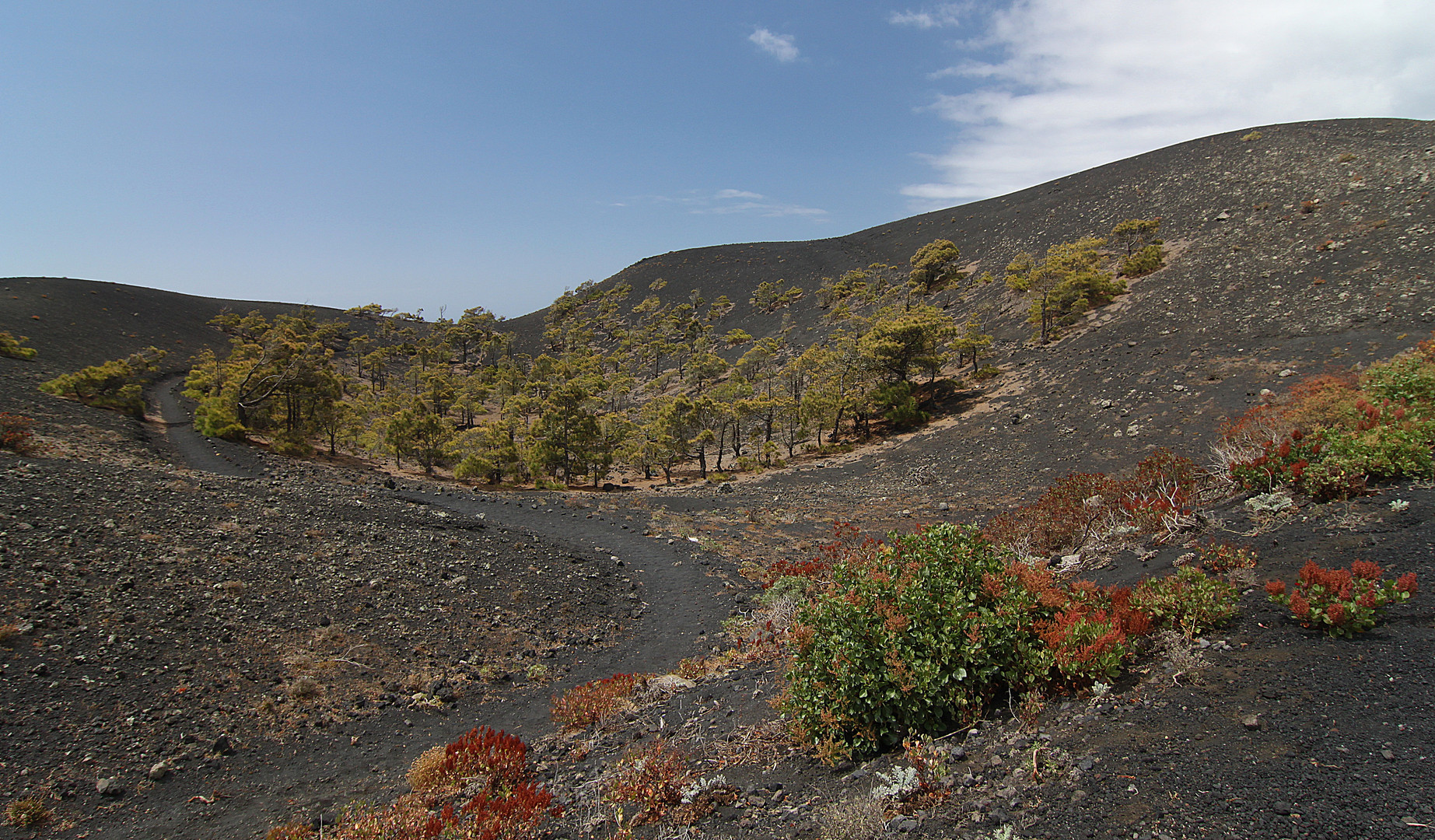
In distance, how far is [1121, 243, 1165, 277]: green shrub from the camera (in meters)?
31.7

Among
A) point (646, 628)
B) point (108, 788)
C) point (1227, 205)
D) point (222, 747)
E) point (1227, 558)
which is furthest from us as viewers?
→ point (1227, 205)

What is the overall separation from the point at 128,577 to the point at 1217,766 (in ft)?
40.0

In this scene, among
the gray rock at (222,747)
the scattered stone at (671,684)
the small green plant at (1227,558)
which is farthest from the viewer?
the scattered stone at (671,684)

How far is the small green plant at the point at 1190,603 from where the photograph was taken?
15.8 feet

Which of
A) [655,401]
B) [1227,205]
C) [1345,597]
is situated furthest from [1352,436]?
[1227,205]

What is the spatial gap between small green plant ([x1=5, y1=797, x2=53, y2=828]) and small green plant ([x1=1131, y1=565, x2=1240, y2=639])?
9.70 m

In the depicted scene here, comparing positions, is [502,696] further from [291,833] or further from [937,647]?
[937,647]

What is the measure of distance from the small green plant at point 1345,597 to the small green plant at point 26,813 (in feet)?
34.3

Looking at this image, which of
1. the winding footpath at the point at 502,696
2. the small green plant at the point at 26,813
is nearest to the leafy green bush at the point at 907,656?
the winding footpath at the point at 502,696

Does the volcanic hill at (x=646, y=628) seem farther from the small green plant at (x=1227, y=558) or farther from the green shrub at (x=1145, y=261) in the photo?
the green shrub at (x=1145, y=261)

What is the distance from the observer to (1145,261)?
31.8 metres

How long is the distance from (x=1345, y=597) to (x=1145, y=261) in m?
34.9

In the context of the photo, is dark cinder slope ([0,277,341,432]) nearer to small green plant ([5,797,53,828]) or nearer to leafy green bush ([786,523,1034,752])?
small green plant ([5,797,53,828])

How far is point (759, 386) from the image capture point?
143 ft
